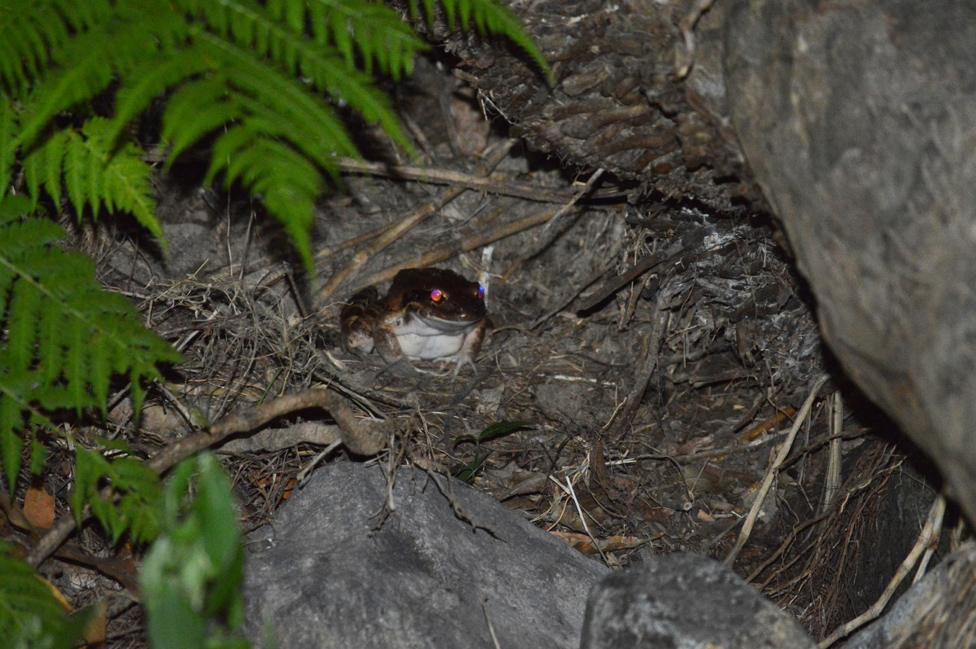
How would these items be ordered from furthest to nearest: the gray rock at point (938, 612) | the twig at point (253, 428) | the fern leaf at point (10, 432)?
the twig at point (253, 428) < the fern leaf at point (10, 432) < the gray rock at point (938, 612)

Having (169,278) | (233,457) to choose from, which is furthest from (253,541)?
(169,278)

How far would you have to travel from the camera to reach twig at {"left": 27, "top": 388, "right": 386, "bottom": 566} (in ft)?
9.52

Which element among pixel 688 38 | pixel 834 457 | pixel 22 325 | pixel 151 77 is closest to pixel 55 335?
pixel 22 325

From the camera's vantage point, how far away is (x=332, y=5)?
2.51 m

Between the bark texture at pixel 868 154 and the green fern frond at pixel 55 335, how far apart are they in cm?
167

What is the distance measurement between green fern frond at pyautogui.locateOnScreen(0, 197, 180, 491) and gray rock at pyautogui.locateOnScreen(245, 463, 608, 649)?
30.4 inches

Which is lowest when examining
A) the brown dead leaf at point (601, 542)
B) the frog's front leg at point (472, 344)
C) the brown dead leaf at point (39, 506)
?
the brown dead leaf at point (601, 542)

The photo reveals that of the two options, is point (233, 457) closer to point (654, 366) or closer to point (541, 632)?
point (541, 632)

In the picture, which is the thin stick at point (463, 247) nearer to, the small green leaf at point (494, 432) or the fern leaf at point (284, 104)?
the small green leaf at point (494, 432)

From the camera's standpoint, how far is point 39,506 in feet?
11.1

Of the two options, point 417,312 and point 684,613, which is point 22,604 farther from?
point 417,312

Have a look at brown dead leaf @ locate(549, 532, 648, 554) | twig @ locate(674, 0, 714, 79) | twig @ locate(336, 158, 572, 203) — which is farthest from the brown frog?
twig @ locate(674, 0, 714, 79)

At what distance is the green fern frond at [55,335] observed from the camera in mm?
2631

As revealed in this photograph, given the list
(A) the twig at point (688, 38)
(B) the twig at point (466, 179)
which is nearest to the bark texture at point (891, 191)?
(A) the twig at point (688, 38)
